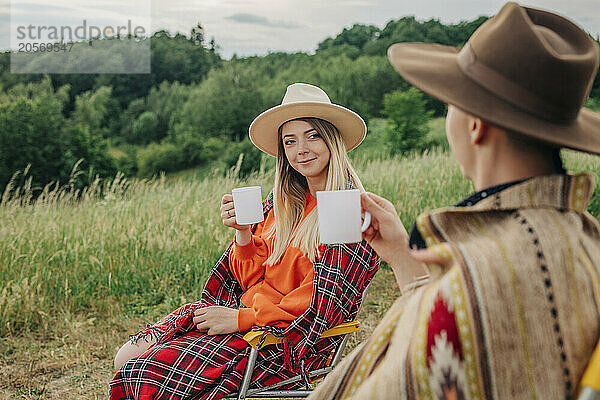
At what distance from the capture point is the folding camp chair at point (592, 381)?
3.14ft

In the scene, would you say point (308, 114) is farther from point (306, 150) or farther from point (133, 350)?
point (133, 350)

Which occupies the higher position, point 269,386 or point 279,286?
point 279,286

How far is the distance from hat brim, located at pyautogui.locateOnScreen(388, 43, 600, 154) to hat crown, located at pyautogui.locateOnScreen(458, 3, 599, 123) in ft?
0.05

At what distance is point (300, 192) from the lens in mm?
2703

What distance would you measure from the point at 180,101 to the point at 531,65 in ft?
142

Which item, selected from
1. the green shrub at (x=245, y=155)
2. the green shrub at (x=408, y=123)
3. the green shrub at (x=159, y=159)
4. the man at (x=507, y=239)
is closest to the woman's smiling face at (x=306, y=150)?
the man at (x=507, y=239)

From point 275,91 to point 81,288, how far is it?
3478 centimetres

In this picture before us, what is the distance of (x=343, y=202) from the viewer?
1.71 metres

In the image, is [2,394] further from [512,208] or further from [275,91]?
[275,91]

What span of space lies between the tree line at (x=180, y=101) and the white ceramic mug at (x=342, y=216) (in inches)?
1047

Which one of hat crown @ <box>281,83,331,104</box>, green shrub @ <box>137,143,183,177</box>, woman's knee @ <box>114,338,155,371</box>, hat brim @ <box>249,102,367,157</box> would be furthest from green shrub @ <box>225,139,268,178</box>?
woman's knee @ <box>114,338,155,371</box>

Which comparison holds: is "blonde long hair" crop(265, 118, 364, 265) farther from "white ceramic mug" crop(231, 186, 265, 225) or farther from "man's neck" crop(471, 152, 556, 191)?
"man's neck" crop(471, 152, 556, 191)

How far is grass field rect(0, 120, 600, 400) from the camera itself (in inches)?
146

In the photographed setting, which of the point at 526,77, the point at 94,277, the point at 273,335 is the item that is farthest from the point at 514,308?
the point at 94,277
